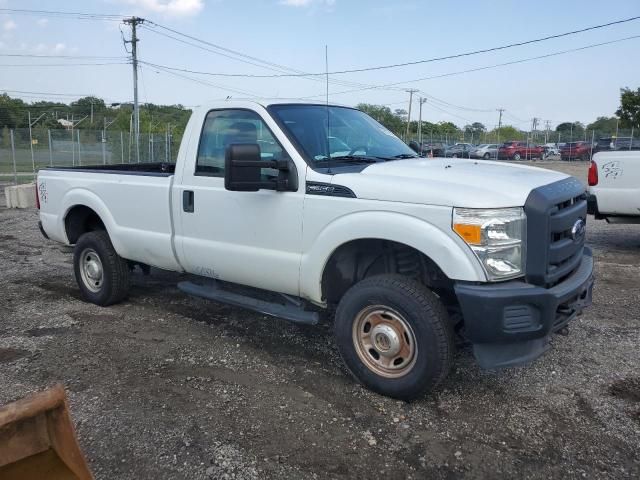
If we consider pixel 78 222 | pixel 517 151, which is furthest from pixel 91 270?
pixel 517 151

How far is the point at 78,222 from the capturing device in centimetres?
626

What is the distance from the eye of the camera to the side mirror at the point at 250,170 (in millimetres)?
3857

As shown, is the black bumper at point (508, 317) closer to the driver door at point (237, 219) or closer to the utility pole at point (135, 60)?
the driver door at point (237, 219)

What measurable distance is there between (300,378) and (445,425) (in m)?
1.13

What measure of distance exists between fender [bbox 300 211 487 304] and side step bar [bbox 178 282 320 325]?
15 cm

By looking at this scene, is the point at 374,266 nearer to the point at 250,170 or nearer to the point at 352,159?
the point at 352,159

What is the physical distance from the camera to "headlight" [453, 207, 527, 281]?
3.34 m

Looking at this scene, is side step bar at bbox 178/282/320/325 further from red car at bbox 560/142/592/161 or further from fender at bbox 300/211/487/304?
red car at bbox 560/142/592/161

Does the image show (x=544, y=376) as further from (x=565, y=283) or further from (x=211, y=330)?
(x=211, y=330)

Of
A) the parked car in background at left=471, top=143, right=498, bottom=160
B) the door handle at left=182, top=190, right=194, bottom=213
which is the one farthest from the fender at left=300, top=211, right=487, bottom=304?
the parked car in background at left=471, top=143, right=498, bottom=160

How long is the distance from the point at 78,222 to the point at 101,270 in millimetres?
743

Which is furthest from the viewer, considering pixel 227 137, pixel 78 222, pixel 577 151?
pixel 577 151

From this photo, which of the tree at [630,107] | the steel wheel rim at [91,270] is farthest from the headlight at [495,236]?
the tree at [630,107]

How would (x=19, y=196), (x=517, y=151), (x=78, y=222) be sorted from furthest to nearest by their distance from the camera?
1. (x=517, y=151)
2. (x=19, y=196)
3. (x=78, y=222)
